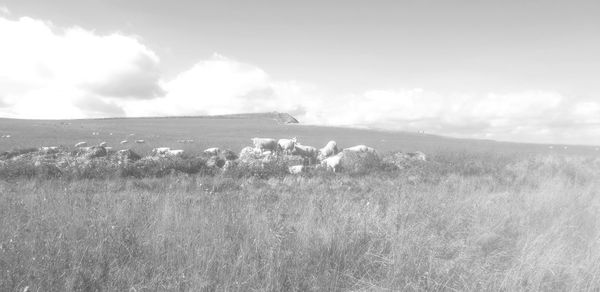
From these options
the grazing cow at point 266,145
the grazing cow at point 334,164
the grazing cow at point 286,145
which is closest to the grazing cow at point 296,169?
the grazing cow at point 334,164

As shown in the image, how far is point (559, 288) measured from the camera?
14.4 ft

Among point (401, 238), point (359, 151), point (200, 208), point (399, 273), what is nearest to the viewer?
point (399, 273)

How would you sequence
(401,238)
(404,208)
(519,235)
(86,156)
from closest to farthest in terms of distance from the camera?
(401,238), (519,235), (404,208), (86,156)

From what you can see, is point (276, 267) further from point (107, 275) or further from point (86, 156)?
point (86, 156)

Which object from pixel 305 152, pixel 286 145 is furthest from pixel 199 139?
pixel 305 152

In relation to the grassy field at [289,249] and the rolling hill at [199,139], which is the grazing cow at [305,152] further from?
the grassy field at [289,249]

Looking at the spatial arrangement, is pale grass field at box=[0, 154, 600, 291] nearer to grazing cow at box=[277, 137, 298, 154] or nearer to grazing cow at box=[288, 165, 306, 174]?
grazing cow at box=[288, 165, 306, 174]

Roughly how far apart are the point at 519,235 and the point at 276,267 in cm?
464

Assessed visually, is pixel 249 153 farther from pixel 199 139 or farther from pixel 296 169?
pixel 199 139

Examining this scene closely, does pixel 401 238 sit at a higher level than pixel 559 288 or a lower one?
higher

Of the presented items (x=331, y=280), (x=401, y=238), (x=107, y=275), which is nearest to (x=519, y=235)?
(x=401, y=238)

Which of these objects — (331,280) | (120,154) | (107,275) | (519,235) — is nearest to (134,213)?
(107,275)

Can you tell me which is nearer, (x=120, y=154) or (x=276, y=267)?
(x=276, y=267)

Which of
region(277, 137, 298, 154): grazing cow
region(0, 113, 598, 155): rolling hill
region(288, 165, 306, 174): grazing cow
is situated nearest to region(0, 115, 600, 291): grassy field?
region(288, 165, 306, 174): grazing cow
